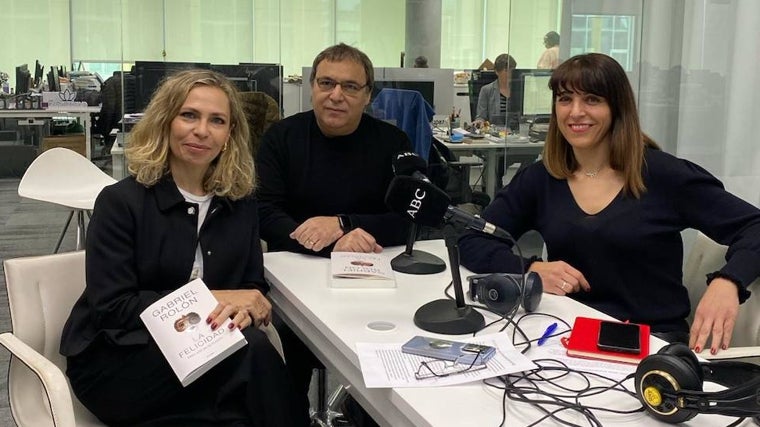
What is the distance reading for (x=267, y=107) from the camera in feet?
14.0

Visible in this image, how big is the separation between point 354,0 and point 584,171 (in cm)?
687

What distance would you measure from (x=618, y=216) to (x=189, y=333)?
3.63 feet

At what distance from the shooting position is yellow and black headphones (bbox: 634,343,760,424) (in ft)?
3.54

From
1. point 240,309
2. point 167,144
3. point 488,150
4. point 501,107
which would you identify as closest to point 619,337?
point 240,309

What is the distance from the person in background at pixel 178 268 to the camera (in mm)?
1647

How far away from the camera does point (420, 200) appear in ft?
5.01

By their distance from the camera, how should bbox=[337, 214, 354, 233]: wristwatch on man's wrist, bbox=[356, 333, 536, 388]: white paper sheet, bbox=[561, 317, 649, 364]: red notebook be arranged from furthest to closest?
bbox=[337, 214, 354, 233]: wristwatch on man's wrist → bbox=[561, 317, 649, 364]: red notebook → bbox=[356, 333, 536, 388]: white paper sheet

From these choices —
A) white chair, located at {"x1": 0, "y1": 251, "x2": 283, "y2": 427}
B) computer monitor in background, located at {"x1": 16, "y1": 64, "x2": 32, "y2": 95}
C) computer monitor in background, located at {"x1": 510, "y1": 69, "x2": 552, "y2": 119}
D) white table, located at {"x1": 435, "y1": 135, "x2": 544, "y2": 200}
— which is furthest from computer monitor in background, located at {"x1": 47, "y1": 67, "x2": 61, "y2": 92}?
white chair, located at {"x1": 0, "y1": 251, "x2": 283, "y2": 427}

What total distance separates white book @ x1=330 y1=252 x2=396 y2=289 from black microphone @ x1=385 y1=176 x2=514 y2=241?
34 centimetres

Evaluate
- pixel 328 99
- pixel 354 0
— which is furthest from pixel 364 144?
pixel 354 0

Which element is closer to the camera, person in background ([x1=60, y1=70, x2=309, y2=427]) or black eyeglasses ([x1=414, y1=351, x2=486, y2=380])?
black eyeglasses ([x1=414, y1=351, x2=486, y2=380])

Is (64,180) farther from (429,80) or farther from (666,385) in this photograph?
(666,385)

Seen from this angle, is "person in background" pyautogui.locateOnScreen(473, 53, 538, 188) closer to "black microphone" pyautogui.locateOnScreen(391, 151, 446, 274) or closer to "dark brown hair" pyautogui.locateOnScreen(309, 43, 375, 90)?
"dark brown hair" pyautogui.locateOnScreen(309, 43, 375, 90)

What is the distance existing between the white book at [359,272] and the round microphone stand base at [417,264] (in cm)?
3
